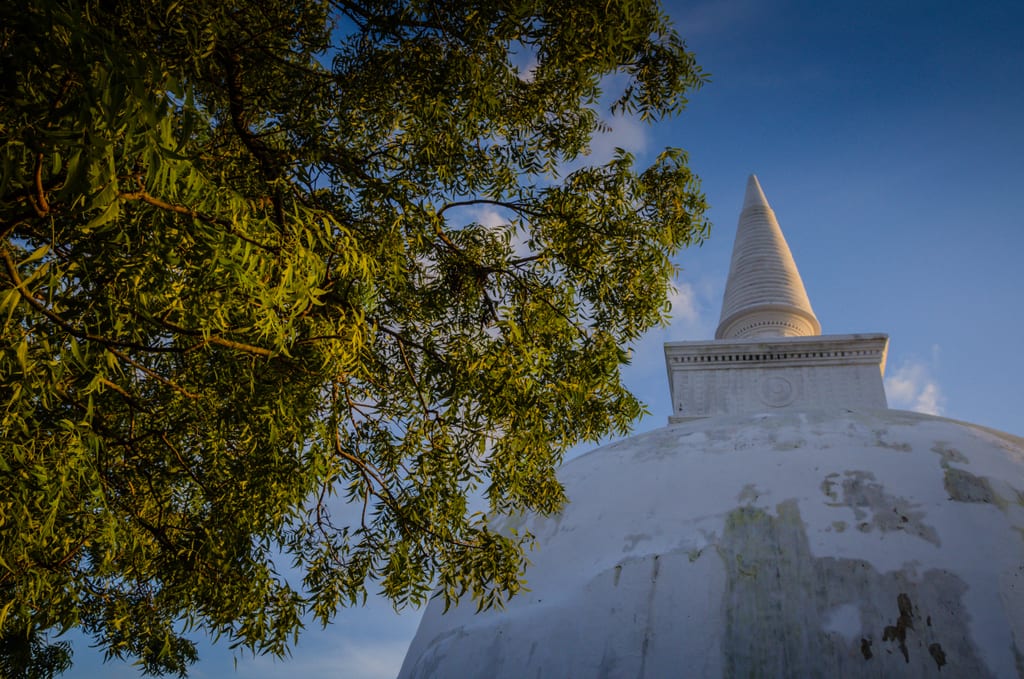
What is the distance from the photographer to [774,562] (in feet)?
15.7

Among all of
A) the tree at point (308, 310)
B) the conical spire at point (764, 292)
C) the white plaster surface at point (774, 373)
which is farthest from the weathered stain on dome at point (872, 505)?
the conical spire at point (764, 292)

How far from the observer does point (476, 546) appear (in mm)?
4379

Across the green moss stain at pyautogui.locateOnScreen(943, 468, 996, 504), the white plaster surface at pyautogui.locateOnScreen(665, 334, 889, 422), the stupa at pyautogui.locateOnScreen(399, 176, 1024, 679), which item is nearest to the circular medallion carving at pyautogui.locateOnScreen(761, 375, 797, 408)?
the white plaster surface at pyautogui.locateOnScreen(665, 334, 889, 422)

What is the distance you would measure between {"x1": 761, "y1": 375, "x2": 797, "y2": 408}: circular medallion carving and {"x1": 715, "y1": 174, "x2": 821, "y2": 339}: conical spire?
158cm

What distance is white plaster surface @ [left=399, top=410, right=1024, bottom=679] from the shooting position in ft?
13.9

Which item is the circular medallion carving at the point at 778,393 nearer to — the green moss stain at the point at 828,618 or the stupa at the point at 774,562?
the stupa at the point at 774,562

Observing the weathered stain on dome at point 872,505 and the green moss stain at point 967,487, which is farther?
the green moss stain at point 967,487

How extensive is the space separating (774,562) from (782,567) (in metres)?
0.06

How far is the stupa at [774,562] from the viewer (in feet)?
13.9

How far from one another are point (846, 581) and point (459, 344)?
2954 mm

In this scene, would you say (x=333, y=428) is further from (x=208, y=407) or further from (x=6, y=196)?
(x=6, y=196)

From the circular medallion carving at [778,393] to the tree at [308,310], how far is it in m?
8.49

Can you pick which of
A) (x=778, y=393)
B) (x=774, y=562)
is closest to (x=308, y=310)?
(x=774, y=562)

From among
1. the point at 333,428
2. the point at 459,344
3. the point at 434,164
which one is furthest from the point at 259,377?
the point at 434,164
